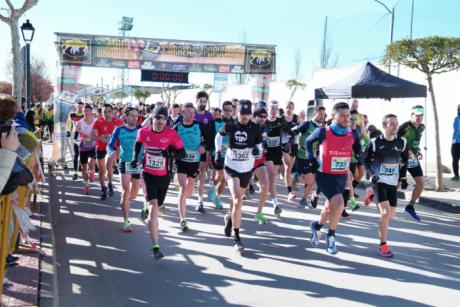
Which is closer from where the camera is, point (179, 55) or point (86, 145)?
point (86, 145)

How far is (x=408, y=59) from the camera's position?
12828 mm

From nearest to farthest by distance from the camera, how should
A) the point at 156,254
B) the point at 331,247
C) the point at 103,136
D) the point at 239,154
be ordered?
the point at 156,254 < the point at 331,247 < the point at 239,154 < the point at 103,136

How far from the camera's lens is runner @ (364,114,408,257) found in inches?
263

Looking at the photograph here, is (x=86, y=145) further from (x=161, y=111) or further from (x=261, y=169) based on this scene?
(x=161, y=111)

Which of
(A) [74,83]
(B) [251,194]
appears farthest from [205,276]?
(A) [74,83]

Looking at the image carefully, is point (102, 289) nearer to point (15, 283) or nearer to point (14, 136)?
point (15, 283)

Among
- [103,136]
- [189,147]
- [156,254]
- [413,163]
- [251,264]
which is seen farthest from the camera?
[103,136]

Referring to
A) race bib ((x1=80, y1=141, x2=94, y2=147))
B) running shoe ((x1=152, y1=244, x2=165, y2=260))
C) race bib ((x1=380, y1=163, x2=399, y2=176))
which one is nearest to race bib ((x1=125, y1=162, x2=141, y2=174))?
running shoe ((x1=152, y1=244, x2=165, y2=260))

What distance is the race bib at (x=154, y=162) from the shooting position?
6.49 m

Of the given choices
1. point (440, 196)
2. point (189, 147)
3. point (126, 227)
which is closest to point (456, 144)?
point (440, 196)

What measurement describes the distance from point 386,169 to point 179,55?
1293cm

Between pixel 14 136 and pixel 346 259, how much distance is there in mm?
4391

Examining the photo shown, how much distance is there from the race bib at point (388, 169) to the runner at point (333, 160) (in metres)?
0.49

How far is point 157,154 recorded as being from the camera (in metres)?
6.55
